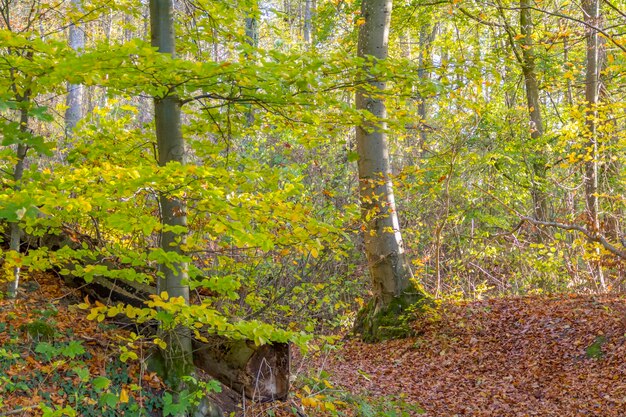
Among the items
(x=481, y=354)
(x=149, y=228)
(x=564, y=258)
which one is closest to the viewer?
(x=149, y=228)

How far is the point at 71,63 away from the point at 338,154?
8730mm

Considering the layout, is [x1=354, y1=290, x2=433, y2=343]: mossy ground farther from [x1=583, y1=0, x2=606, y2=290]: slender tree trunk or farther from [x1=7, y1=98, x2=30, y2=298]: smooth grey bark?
[x1=7, y1=98, x2=30, y2=298]: smooth grey bark

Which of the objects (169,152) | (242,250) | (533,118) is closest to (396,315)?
(242,250)

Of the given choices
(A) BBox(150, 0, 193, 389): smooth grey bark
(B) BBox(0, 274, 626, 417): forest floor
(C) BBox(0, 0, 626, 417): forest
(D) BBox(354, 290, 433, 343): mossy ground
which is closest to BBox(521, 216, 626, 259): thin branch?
(C) BBox(0, 0, 626, 417): forest

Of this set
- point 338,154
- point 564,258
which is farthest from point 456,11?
point 564,258

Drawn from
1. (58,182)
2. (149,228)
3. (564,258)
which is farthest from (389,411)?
(564,258)

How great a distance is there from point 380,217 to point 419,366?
2.16 meters

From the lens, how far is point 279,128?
5.86 metres

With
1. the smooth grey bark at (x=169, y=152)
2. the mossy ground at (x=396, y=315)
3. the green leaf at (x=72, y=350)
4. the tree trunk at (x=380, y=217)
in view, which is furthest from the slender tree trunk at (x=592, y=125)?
the green leaf at (x=72, y=350)

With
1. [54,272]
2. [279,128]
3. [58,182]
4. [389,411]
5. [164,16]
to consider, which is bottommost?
[389,411]

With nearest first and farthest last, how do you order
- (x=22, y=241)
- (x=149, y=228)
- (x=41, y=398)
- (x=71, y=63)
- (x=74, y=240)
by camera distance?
(x=71, y=63) → (x=149, y=228) → (x=41, y=398) → (x=74, y=240) → (x=22, y=241)

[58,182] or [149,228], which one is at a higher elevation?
[58,182]

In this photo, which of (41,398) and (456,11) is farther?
(456,11)

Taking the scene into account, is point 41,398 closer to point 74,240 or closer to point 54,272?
point 74,240
